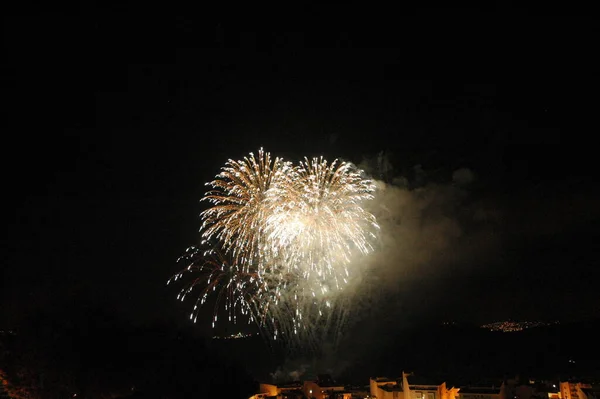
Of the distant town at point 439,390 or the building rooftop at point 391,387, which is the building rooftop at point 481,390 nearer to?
the distant town at point 439,390

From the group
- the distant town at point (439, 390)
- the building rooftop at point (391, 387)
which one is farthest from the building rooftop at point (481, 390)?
the building rooftop at point (391, 387)

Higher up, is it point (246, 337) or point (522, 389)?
point (246, 337)

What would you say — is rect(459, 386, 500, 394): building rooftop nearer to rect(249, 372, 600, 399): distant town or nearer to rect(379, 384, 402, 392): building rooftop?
rect(249, 372, 600, 399): distant town

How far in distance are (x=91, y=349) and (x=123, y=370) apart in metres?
1.86

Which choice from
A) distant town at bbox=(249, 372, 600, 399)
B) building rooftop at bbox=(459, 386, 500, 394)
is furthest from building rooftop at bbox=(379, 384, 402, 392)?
building rooftop at bbox=(459, 386, 500, 394)

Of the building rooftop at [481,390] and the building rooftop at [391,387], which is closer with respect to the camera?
the building rooftop at [481,390]

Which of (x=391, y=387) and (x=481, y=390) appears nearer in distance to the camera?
(x=481, y=390)

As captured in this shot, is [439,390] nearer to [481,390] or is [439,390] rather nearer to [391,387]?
[481,390]

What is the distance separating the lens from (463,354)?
161ft

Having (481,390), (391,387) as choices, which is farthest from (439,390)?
(391,387)

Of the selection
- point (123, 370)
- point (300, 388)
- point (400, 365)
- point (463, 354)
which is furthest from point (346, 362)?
point (123, 370)

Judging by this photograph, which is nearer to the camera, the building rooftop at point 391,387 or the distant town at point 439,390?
the distant town at point 439,390

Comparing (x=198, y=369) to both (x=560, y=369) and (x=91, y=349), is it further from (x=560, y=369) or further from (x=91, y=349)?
(x=560, y=369)

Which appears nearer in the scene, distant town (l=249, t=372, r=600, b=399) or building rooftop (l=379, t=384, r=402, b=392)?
distant town (l=249, t=372, r=600, b=399)
